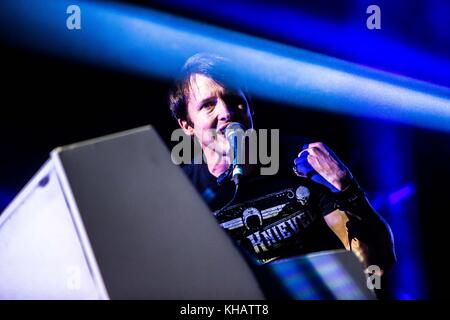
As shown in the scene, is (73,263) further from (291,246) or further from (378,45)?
(378,45)

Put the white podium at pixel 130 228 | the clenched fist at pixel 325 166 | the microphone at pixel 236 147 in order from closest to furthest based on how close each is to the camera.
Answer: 1. the white podium at pixel 130 228
2. the microphone at pixel 236 147
3. the clenched fist at pixel 325 166

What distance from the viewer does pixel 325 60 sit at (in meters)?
2.04

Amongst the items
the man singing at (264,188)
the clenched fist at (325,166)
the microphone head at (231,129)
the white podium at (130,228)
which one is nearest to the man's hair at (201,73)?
the man singing at (264,188)

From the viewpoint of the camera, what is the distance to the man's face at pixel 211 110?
1952mm

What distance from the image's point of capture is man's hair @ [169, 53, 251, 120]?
1937 mm

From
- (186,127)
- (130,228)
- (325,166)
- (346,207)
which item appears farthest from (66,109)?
(130,228)

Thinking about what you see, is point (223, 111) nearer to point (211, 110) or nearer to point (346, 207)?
point (211, 110)

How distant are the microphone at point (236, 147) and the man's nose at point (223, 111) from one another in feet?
0.10

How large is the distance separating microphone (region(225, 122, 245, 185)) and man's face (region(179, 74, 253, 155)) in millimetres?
21

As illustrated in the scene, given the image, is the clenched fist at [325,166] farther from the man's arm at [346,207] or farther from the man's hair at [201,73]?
the man's hair at [201,73]

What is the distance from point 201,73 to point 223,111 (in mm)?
171

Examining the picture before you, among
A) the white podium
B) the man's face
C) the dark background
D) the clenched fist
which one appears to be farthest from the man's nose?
the white podium

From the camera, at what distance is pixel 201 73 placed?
1.95m

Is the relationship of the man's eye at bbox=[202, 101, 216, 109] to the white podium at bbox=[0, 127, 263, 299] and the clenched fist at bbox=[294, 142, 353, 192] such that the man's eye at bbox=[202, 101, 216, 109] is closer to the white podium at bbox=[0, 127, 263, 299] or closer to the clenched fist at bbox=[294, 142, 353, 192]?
the clenched fist at bbox=[294, 142, 353, 192]
